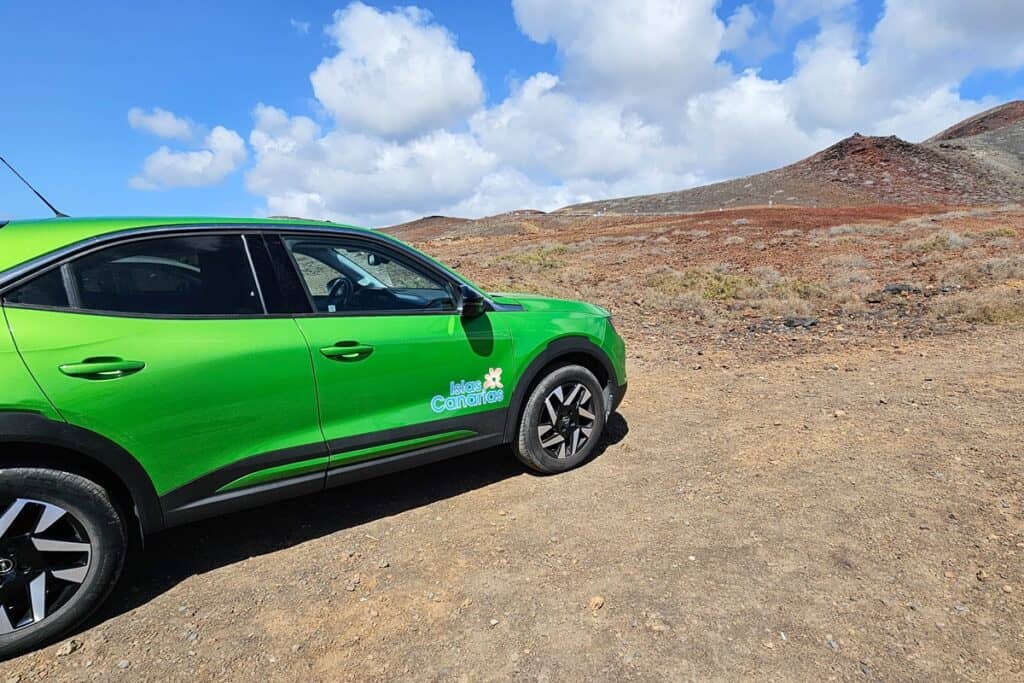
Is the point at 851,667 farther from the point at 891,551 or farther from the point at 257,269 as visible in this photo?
the point at 257,269

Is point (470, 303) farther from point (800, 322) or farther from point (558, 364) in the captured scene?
point (800, 322)

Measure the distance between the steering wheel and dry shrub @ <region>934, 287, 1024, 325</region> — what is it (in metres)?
8.20

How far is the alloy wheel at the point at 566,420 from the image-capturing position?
3.83 metres

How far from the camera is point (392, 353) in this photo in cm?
304

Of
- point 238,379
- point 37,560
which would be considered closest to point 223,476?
point 238,379

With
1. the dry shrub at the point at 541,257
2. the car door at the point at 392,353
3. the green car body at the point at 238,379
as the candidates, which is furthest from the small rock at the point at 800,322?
the dry shrub at the point at 541,257

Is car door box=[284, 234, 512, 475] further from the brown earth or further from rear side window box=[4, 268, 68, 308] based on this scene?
rear side window box=[4, 268, 68, 308]

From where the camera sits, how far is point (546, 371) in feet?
12.6

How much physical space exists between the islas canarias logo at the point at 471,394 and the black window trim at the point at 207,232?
0.41 metres

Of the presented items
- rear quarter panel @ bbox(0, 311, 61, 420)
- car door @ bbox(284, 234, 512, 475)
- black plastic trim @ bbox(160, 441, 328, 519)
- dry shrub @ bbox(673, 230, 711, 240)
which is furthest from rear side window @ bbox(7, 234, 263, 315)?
dry shrub @ bbox(673, 230, 711, 240)

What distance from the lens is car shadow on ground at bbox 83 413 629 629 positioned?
9.32ft

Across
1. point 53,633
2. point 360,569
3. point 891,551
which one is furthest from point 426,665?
point 891,551

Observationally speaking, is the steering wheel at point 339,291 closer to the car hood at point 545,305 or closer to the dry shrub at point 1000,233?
the car hood at point 545,305

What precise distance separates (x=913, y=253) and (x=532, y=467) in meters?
13.1
